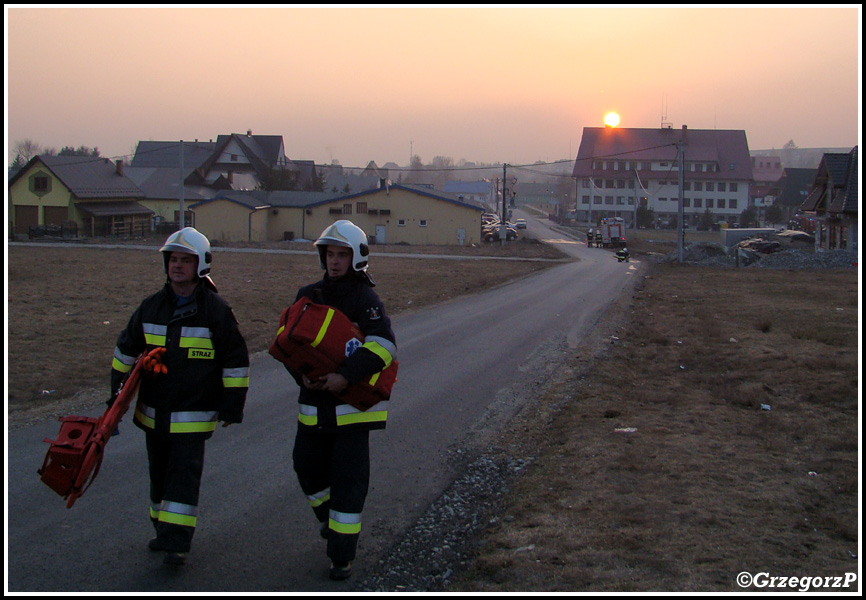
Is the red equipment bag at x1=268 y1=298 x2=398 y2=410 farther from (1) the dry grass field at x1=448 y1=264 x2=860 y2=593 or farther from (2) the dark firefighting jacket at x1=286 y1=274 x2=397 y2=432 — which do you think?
(1) the dry grass field at x1=448 y1=264 x2=860 y2=593

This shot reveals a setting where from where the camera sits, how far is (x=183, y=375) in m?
4.43

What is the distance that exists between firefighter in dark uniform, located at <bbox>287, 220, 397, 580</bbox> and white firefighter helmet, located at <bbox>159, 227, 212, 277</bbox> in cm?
67

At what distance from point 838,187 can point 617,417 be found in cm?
3796

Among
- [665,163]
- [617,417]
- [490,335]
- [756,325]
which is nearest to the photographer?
[617,417]

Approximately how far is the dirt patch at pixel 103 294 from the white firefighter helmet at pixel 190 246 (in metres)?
4.30

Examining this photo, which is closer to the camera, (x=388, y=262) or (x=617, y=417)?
(x=617, y=417)

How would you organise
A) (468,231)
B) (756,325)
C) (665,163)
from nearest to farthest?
(756,325), (468,231), (665,163)

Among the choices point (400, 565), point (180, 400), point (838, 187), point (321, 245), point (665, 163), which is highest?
point (665, 163)

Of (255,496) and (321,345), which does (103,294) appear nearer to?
(255,496)

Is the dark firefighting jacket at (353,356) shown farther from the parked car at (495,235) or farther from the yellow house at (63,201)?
the parked car at (495,235)

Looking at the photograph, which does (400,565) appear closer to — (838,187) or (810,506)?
(810,506)

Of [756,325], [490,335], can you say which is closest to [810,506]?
[490,335]

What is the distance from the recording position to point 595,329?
15.5 m

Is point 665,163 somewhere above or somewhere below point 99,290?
above
